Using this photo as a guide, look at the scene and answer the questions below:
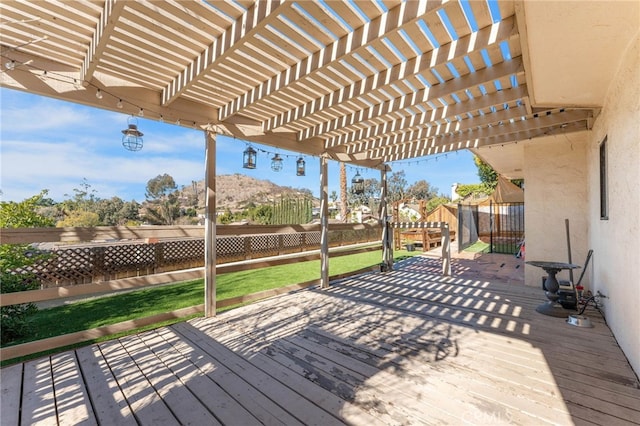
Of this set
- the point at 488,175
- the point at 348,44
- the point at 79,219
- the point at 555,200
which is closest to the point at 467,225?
the point at 488,175

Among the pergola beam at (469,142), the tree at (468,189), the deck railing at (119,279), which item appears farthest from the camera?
the tree at (468,189)

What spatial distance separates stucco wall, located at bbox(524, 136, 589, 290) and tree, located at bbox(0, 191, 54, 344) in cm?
657

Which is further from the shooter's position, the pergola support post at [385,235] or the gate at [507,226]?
the gate at [507,226]

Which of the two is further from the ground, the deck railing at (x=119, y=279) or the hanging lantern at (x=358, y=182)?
the hanging lantern at (x=358, y=182)

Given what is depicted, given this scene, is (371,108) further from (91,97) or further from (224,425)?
(224,425)

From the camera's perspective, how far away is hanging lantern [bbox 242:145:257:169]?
3.72 meters

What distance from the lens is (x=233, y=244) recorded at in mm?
8578

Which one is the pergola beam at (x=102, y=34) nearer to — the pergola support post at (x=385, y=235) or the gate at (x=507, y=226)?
the pergola support post at (x=385, y=235)

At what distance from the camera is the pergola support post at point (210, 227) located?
351 centimetres

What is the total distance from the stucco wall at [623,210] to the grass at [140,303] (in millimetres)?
4915

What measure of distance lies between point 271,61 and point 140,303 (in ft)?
14.8

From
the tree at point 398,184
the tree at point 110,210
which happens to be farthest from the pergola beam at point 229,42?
the tree at point 398,184

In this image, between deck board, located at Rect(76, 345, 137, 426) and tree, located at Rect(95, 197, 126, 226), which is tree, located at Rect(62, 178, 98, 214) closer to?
tree, located at Rect(95, 197, 126, 226)

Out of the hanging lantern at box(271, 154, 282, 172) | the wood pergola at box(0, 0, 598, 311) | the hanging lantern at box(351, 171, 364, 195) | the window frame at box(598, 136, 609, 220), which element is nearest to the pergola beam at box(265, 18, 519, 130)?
the wood pergola at box(0, 0, 598, 311)
